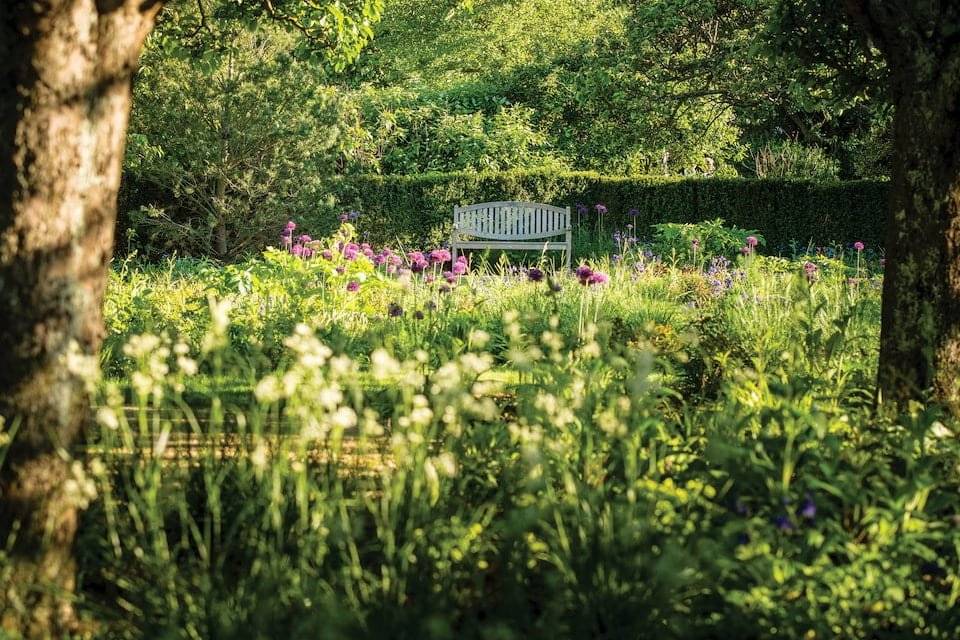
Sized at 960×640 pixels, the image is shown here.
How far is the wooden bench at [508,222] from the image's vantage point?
14352mm

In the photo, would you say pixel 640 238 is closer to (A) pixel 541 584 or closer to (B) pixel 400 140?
(B) pixel 400 140

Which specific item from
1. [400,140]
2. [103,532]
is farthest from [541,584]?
[400,140]

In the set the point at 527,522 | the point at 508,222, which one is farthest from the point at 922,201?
the point at 508,222

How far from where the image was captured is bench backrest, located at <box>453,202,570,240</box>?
1438cm

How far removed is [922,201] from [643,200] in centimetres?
1112

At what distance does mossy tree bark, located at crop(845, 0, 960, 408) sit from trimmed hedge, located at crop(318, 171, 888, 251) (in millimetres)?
10401

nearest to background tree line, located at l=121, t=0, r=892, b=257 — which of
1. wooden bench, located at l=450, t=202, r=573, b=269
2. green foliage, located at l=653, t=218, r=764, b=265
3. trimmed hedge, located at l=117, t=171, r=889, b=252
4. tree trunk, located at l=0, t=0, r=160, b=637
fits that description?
trimmed hedge, located at l=117, t=171, r=889, b=252

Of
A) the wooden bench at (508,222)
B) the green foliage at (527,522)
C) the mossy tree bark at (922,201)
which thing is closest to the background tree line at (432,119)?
the wooden bench at (508,222)

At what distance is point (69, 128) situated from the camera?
2615 mm

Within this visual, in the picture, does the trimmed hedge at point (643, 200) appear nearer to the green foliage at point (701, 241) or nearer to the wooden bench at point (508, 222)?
the wooden bench at point (508, 222)

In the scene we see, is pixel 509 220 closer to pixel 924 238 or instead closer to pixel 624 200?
pixel 624 200

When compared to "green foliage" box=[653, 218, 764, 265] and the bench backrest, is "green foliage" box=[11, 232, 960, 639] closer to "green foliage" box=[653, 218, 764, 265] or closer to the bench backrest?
"green foliage" box=[653, 218, 764, 265]

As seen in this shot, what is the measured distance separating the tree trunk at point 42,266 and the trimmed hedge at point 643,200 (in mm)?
11406

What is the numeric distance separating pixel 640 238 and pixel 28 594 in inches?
484
